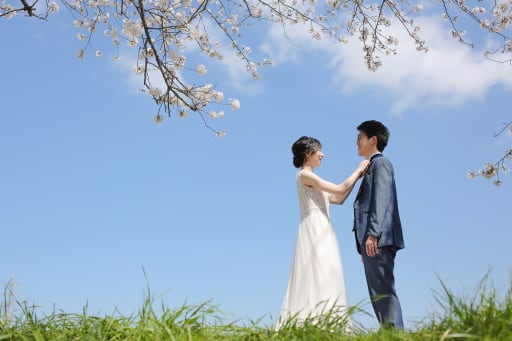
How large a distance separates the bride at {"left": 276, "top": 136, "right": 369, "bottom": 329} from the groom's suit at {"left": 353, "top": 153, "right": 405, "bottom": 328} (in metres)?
0.28

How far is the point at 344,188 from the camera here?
16.8 ft

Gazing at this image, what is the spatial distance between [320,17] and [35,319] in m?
5.04

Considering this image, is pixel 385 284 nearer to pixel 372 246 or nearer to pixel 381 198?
pixel 372 246

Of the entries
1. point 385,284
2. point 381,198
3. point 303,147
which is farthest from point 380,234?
point 303,147

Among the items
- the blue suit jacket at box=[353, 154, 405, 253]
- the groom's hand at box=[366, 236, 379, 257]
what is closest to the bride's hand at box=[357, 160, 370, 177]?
the blue suit jacket at box=[353, 154, 405, 253]

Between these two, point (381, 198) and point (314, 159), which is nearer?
point (381, 198)

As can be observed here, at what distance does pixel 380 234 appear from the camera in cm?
465

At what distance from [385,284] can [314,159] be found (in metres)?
1.30

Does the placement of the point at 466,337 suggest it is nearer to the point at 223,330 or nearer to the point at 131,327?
the point at 223,330

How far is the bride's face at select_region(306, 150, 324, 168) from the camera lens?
5.39m

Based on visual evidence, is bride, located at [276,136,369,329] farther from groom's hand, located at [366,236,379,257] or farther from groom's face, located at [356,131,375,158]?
groom's hand, located at [366,236,379,257]

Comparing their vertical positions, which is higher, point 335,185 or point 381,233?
point 335,185

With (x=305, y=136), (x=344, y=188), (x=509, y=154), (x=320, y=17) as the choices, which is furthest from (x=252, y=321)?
(x=320, y=17)

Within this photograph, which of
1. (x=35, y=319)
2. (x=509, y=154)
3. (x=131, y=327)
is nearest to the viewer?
(x=131, y=327)
